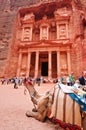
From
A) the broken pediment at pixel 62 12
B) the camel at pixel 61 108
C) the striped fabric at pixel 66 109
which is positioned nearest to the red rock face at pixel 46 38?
the broken pediment at pixel 62 12

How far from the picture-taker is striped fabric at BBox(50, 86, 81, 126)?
3.02m

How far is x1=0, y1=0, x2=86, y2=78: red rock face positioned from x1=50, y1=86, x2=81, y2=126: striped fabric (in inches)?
807

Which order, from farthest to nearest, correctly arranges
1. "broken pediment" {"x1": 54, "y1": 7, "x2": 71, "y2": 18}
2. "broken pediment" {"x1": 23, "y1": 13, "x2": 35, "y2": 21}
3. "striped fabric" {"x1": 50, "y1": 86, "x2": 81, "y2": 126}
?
"broken pediment" {"x1": 23, "y1": 13, "x2": 35, "y2": 21}
"broken pediment" {"x1": 54, "y1": 7, "x2": 71, "y2": 18}
"striped fabric" {"x1": 50, "y1": 86, "x2": 81, "y2": 126}

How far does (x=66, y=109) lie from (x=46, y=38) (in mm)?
26020

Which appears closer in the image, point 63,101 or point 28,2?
point 63,101

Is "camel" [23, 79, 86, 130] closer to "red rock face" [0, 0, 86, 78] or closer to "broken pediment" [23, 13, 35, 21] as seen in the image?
"red rock face" [0, 0, 86, 78]

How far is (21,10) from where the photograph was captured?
1273 inches

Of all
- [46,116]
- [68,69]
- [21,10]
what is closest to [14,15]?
[21,10]

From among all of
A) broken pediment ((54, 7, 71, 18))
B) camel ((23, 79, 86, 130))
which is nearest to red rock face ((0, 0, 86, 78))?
broken pediment ((54, 7, 71, 18))

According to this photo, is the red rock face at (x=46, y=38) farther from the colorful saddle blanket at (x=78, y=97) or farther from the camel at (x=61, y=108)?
the colorful saddle blanket at (x=78, y=97)

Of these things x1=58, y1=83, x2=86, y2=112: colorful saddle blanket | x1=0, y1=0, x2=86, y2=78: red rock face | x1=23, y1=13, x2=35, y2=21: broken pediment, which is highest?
x1=23, y1=13, x2=35, y2=21: broken pediment

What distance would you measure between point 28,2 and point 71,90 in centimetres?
3710

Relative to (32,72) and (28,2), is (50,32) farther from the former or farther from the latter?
(28,2)

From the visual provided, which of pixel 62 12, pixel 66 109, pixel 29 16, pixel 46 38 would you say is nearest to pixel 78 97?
pixel 66 109
